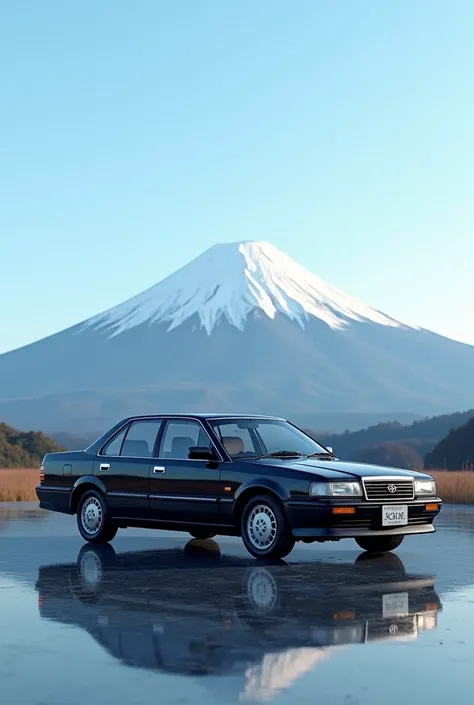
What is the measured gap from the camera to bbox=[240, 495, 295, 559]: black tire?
13.1 metres

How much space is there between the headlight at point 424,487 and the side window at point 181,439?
2270mm

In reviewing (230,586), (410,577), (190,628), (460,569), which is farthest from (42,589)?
(460,569)

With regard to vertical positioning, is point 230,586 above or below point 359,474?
below

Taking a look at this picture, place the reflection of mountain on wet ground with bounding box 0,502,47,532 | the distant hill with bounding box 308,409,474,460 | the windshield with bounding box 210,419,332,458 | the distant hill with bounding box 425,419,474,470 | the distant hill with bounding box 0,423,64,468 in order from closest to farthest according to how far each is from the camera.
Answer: the windshield with bounding box 210,419,332,458 → the reflection of mountain on wet ground with bounding box 0,502,47,532 → the distant hill with bounding box 0,423,64,468 → the distant hill with bounding box 425,419,474,470 → the distant hill with bounding box 308,409,474,460

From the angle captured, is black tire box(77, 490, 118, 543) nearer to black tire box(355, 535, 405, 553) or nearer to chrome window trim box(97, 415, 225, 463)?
chrome window trim box(97, 415, 225, 463)

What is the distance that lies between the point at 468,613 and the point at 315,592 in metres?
1.52

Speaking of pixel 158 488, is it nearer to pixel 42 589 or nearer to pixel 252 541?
pixel 252 541

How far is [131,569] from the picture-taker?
40.8 feet

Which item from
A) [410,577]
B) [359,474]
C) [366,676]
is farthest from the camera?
[359,474]

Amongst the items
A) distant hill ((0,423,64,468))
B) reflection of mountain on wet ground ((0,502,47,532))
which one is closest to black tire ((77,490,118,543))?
reflection of mountain on wet ground ((0,502,47,532))

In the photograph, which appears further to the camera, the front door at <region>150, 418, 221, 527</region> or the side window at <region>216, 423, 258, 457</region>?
the side window at <region>216, 423, 258, 457</region>

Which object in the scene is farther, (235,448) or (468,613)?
(235,448)

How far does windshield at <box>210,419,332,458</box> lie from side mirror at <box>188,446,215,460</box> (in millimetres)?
225

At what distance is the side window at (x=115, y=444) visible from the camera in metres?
15.5
